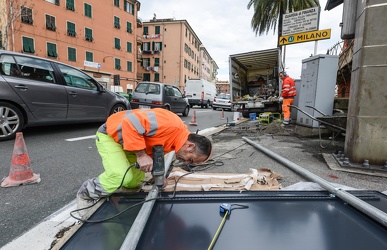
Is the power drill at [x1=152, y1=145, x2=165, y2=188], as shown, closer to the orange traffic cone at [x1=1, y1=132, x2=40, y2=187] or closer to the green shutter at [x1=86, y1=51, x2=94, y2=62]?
the orange traffic cone at [x1=1, y1=132, x2=40, y2=187]

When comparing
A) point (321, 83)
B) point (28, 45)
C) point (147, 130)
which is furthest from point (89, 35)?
point (147, 130)

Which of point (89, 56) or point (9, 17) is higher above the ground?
point (9, 17)

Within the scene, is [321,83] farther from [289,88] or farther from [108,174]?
[108,174]

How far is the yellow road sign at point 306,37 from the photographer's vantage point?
7.57 meters

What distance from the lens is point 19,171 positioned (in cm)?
255

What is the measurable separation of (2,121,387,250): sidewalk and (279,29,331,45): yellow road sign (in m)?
3.95

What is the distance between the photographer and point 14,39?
19.4 meters

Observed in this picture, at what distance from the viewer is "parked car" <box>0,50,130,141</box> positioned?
4359 mm

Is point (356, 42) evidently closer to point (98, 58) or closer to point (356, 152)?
point (356, 152)

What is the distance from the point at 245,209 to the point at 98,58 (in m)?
29.0

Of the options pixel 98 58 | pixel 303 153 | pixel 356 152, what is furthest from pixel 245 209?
pixel 98 58

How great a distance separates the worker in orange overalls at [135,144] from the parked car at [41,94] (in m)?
3.48

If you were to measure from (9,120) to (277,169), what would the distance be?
192 inches

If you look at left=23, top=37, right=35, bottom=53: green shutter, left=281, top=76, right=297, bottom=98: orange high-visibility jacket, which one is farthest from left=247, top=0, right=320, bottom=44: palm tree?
left=23, top=37, right=35, bottom=53: green shutter
